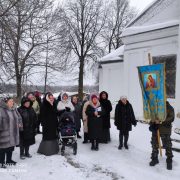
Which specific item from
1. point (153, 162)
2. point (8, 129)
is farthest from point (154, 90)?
point (8, 129)

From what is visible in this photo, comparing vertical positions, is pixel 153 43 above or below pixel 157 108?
above

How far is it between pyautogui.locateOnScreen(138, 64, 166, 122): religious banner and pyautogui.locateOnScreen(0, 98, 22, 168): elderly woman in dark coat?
334 cm

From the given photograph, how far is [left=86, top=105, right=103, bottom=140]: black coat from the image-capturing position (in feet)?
30.1

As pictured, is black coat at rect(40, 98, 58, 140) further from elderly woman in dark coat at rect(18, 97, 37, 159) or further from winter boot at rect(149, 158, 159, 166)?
winter boot at rect(149, 158, 159, 166)

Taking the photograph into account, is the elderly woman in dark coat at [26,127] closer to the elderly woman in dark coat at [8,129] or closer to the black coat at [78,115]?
the elderly woman in dark coat at [8,129]

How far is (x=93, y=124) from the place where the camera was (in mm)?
9266

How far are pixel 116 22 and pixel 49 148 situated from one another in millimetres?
34062

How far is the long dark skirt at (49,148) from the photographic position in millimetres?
8625

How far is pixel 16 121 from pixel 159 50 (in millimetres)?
8260

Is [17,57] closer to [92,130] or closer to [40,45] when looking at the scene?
[92,130]

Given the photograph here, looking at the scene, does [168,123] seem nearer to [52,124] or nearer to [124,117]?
[124,117]

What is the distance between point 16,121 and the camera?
750 cm

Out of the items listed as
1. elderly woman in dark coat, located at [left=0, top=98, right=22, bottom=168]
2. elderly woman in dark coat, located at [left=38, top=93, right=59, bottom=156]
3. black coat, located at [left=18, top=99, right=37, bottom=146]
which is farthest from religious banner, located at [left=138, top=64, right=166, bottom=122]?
elderly woman in dark coat, located at [left=0, top=98, right=22, bottom=168]

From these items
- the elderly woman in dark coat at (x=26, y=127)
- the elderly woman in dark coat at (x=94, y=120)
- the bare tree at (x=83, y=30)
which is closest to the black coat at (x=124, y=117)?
the elderly woman in dark coat at (x=94, y=120)
